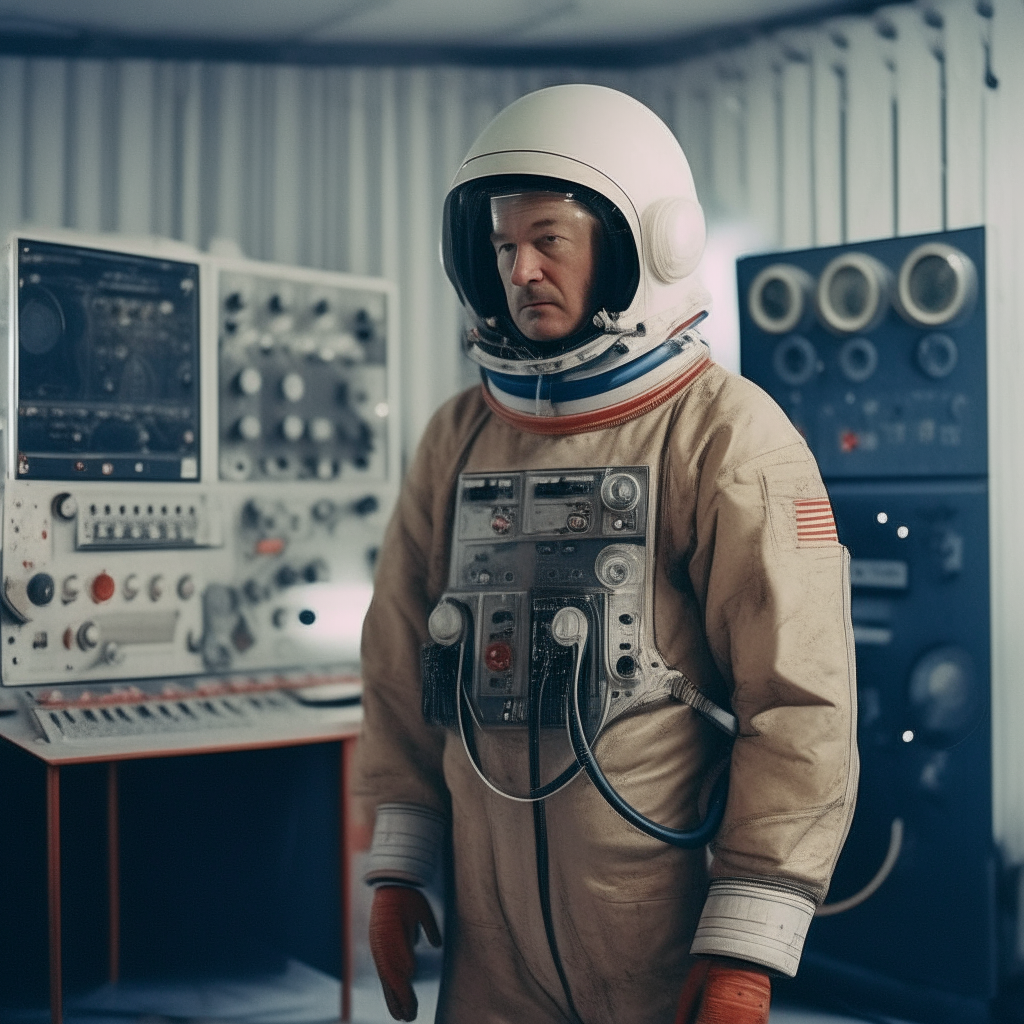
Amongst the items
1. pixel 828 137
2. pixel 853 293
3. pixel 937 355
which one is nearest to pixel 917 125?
pixel 828 137

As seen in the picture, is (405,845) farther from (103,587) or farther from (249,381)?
(249,381)

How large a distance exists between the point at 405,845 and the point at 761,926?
19.9 inches

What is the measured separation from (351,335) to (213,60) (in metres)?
0.83

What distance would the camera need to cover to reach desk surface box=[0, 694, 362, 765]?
199 cm

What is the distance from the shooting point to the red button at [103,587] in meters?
2.34

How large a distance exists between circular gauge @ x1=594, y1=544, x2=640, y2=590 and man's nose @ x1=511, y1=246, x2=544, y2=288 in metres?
0.34

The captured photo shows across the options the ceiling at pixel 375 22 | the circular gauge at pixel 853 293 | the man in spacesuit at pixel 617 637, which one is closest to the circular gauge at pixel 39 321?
the ceiling at pixel 375 22

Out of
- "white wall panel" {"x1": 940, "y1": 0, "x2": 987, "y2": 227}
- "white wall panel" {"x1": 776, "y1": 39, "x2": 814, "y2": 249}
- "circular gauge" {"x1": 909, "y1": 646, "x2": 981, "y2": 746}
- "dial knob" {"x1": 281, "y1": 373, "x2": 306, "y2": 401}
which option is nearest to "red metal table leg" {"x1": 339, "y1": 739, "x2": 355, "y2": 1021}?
"dial knob" {"x1": 281, "y1": 373, "x2": 306, "y2": 401}

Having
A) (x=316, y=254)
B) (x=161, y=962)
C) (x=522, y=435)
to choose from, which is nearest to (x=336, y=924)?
(x=161, y=962)

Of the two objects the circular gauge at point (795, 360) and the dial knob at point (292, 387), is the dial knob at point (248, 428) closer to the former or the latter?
the dial knob at point (292, 387)

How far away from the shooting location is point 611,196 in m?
1.36

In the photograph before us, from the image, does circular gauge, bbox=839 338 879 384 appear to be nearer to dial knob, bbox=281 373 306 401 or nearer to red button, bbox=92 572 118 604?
dial knob, bbox=281 373 306 401

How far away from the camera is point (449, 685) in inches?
54.6

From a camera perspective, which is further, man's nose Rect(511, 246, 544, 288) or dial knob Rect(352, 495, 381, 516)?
dial knob Rect(352, 495, 381, 516)
